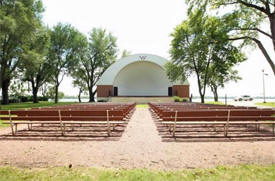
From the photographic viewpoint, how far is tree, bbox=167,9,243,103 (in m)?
14.6

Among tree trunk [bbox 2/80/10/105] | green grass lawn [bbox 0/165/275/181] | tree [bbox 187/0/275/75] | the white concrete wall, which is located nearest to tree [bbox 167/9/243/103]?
tree [bbox 187/0/275/75]

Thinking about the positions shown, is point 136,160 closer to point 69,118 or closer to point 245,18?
point 69,118

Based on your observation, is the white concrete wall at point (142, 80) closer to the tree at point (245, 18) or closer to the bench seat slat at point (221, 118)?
the tree at point (245, 18)

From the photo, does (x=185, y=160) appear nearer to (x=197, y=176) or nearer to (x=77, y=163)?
(x=197, y=176)

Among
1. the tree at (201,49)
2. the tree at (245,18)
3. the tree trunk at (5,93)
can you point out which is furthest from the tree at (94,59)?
the tree at (245,18)

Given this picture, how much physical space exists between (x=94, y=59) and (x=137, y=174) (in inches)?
1597

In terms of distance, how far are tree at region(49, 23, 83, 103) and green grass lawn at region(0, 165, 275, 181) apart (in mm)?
33734

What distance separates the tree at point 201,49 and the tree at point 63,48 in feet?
62.4

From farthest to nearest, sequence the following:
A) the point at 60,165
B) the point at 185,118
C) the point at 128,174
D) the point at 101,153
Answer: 1. the point at 185,118
2. the point at 101,153
3. the point at 60,165
4. the point at 128,174

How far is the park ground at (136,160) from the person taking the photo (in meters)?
3.12

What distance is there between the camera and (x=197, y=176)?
3.08m

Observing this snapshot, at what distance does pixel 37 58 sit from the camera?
75.9 feet

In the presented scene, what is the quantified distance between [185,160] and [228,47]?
14.9 metres

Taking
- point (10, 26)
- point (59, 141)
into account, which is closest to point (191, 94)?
point (10, 26)
